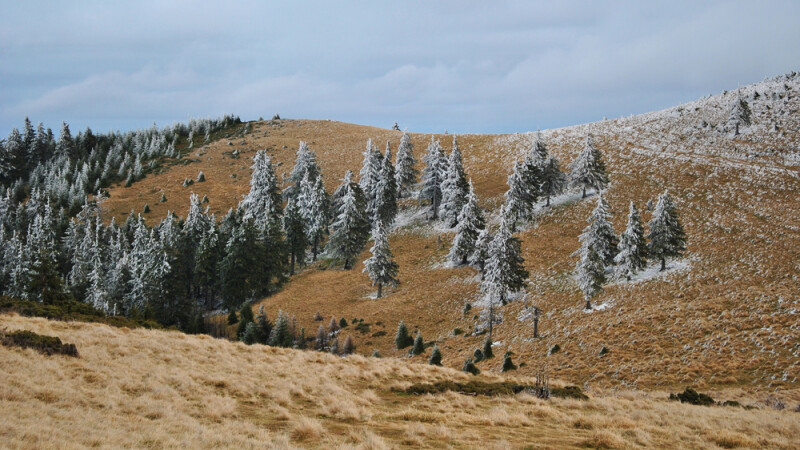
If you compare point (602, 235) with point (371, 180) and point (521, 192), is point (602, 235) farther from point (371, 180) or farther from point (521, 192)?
point (371, 180)

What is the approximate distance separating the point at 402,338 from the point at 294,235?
28510 millimetres

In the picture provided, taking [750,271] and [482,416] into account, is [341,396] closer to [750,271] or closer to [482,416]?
[482,416]

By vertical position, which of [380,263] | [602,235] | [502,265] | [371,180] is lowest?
[380,263]

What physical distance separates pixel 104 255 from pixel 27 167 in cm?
7659

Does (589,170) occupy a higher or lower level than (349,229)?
higher

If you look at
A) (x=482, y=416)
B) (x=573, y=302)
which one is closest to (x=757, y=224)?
(x=573, y=302)

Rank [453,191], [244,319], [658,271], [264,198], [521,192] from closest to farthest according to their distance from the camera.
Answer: [658,271] < [244,319] < [521,192] < [453,191] < [264,198]

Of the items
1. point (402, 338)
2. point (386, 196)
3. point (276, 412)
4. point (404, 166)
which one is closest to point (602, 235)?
point (402, 338)

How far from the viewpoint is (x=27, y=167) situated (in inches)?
4882

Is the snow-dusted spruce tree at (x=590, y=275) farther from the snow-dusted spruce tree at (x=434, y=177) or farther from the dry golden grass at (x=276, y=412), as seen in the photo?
the snow-dusted spruce tree at (x=434, y=177)

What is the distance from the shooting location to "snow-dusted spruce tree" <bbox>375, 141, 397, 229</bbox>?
71.7 metres

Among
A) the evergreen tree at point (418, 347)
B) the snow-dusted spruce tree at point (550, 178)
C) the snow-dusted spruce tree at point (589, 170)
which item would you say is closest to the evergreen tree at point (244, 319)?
the evergreen tree at point (418, 347)

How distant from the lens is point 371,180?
244 ft

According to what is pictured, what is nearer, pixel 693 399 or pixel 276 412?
pixel 276 412
